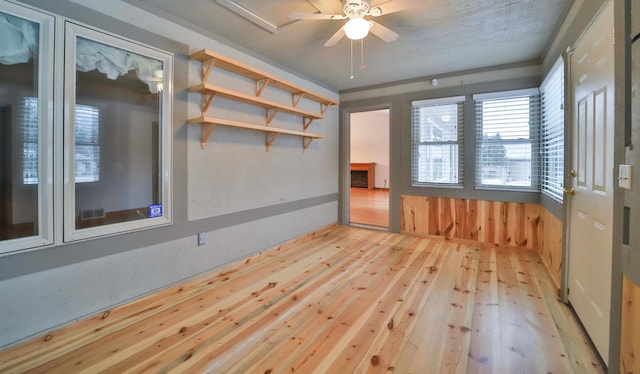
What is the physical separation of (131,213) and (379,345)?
2135 mm

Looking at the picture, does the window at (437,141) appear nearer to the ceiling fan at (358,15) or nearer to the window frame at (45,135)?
the ceiling fan at (358,15)

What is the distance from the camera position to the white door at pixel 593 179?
1.52m

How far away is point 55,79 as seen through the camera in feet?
5.89

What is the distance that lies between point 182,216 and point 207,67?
56.7 inches

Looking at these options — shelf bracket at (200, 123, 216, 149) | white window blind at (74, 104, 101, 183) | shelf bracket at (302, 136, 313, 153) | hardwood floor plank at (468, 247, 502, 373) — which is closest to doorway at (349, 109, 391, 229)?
shelf bracket at (302, 136, 313, 153)

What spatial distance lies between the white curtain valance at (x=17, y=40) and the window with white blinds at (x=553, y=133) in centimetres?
398

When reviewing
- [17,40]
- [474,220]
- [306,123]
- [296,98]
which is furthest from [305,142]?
[17,40]

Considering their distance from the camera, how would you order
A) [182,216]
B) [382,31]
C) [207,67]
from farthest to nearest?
[207,67], [182,216], [382,31]

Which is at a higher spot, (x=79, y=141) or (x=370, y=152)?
(x=370, y=152)

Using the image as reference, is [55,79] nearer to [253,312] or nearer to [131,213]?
[131,213]

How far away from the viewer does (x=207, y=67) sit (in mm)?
2639

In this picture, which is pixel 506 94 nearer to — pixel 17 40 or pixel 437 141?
pixel 437 141

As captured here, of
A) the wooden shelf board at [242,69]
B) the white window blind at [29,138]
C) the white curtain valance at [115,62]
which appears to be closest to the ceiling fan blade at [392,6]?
the wooden shelf board at [242,69]

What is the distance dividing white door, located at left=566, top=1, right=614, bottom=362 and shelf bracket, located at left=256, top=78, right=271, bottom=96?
105 inches
